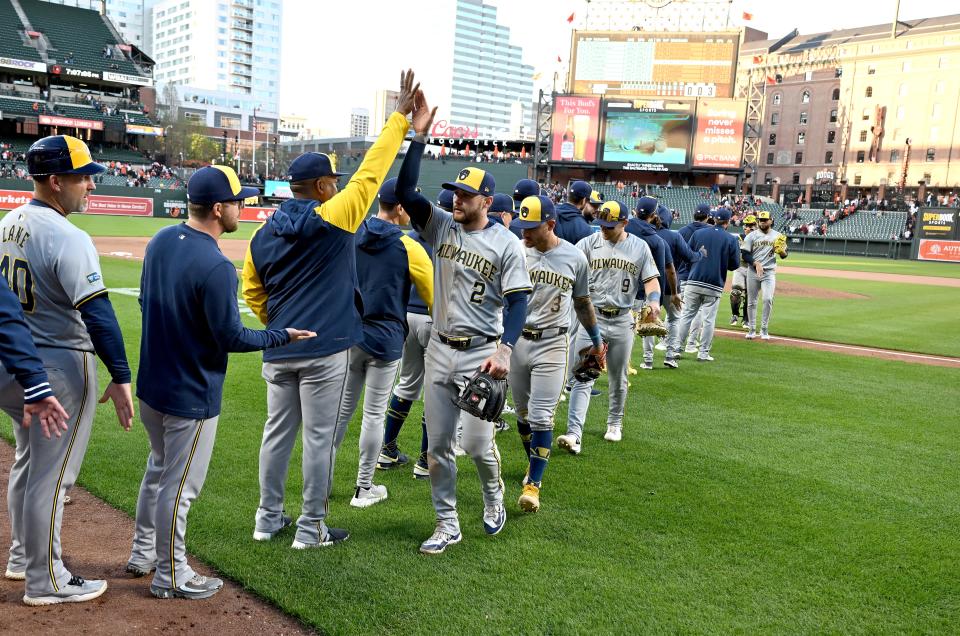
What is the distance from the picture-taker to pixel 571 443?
261 inches

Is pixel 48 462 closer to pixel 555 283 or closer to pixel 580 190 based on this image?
pixel 555 283

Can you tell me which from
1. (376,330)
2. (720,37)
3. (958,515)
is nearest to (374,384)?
(376,330)

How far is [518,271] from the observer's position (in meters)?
4.48

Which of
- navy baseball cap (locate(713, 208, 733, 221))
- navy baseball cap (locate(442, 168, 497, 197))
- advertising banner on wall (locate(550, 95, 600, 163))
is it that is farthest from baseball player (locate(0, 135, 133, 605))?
advertising banner on wall (locate(550, 95, 600, 163))

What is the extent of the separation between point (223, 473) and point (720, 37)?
53.3 meters

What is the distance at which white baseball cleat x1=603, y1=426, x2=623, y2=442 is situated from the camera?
709cm

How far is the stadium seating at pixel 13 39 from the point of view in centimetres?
5847

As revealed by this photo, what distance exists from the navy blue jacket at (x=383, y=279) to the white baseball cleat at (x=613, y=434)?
271cm

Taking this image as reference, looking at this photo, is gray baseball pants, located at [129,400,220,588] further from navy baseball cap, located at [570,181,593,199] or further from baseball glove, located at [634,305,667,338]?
navy baseball cap, located at [570,181,593,199]

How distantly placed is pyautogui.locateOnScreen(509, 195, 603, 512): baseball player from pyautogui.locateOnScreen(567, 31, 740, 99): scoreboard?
4963cm

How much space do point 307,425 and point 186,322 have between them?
1.01 m

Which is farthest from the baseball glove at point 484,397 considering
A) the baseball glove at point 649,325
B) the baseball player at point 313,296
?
the baseball glove at point 649,325

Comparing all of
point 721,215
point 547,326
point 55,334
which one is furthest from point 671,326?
point 55,334

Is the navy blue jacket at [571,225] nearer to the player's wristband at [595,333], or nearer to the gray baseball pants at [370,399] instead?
the player's wristband at [595,333]
